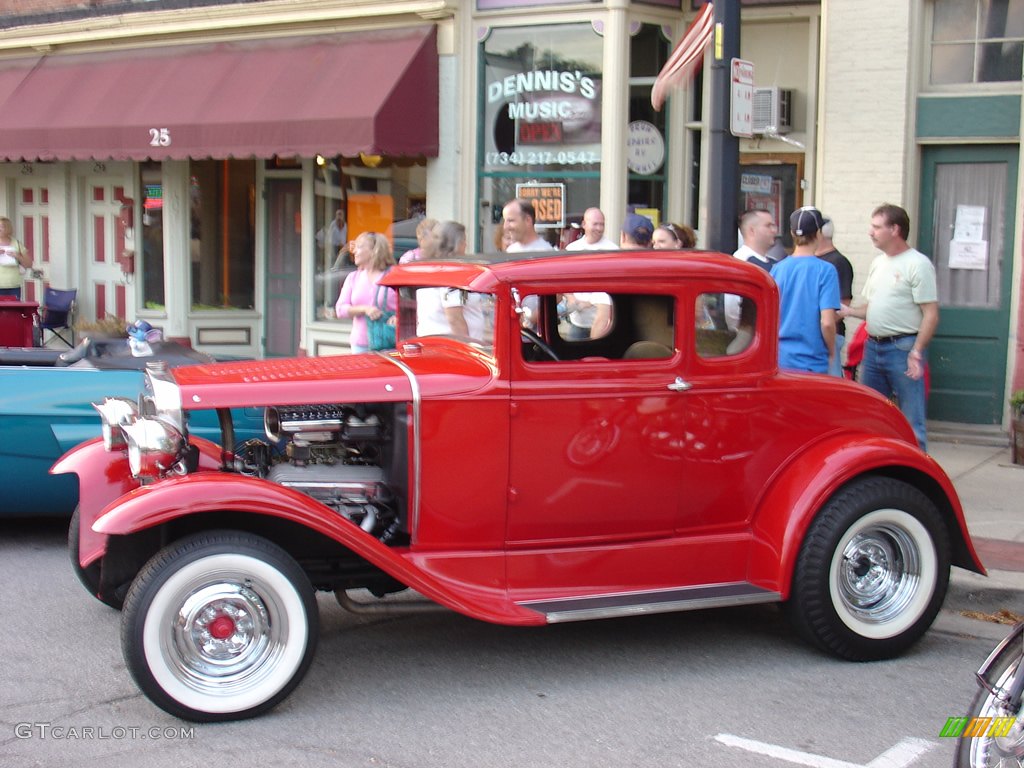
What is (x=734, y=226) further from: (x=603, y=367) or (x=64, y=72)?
(x=64, y=72)

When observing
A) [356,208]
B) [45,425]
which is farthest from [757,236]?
[356,208]

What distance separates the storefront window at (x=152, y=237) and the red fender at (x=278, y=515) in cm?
1131

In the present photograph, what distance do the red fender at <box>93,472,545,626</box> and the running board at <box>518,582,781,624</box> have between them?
0.37ft

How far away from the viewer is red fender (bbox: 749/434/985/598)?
5.35 m

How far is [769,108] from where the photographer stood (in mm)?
11164

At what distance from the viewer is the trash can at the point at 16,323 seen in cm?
1251

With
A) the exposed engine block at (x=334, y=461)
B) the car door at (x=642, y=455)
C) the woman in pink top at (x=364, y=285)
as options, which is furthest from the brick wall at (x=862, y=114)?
the exposed engine block at (x=334, y=461)

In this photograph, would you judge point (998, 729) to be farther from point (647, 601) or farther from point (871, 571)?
point (871, 571)

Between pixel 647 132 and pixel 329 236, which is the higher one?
pixel 647 132

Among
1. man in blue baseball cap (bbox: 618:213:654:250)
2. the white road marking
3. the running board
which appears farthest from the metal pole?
the white road marking

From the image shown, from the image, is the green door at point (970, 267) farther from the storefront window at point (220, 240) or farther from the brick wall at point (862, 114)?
the storefront window at point (220, 240)

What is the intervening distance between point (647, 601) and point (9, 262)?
466 inches

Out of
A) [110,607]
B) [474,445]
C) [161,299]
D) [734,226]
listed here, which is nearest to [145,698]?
[110,607]

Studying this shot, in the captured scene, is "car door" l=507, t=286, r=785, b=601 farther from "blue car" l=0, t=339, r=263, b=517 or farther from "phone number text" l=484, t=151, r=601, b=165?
"phone number text" l=484, t=151, r=601, b=165
